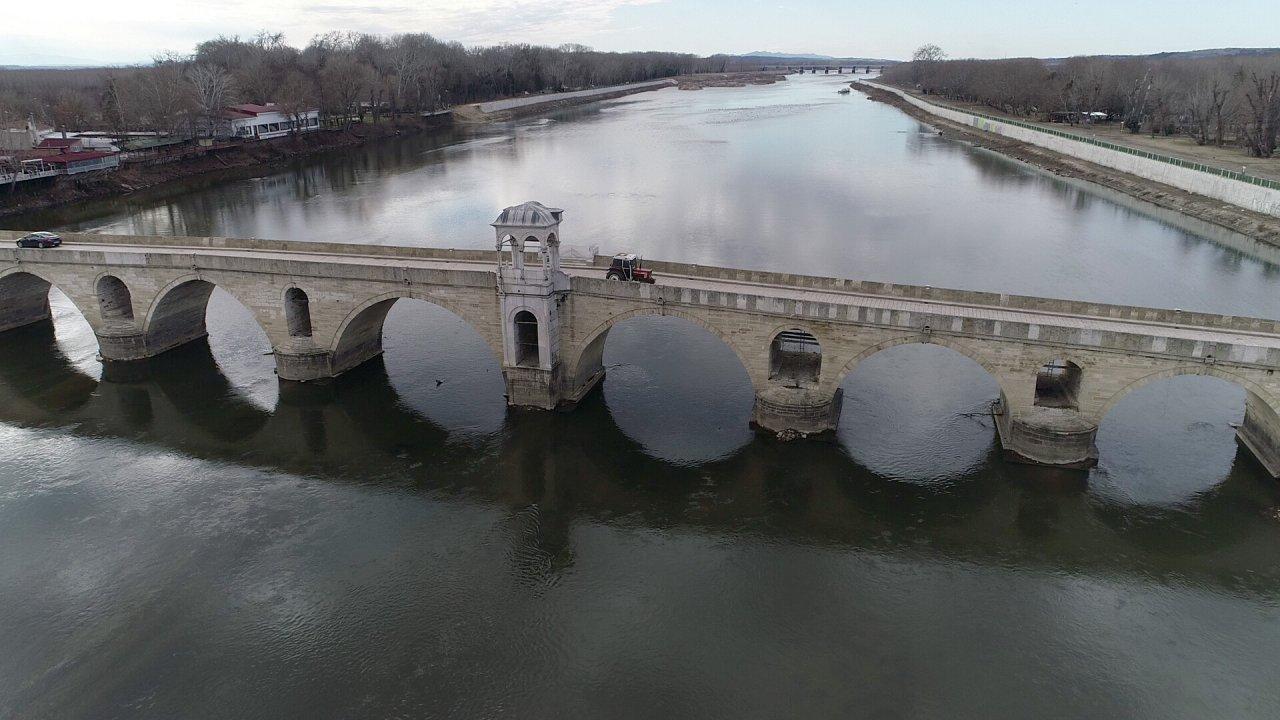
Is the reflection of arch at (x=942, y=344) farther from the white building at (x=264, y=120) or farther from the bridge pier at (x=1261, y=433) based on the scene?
the white building at (x=264, y=120)

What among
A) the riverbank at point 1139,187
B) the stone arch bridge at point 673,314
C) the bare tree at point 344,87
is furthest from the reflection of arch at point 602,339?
the bare tree at point 344,87

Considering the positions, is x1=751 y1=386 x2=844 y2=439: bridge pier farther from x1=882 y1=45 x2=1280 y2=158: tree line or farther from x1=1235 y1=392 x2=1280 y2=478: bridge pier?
x1=882 y1=45 x2=1280 y2=158: tree line

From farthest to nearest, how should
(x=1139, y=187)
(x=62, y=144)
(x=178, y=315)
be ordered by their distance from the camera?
(x=62, y=144) < (x=1139, y=187) < (x=178, y=315)

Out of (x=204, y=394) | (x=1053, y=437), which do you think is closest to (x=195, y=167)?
(x=204, y=394)

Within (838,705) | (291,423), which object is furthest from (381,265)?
(838,705)

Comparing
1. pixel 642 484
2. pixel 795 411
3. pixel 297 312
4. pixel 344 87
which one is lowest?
pixel 642 484

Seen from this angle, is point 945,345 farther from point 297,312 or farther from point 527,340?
point 297,312

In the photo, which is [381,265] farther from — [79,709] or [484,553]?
[79,709]
